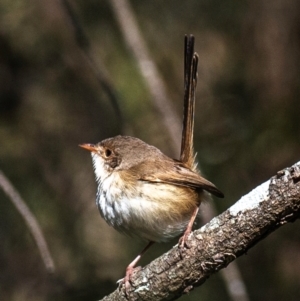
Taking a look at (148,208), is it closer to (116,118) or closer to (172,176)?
(172,176)

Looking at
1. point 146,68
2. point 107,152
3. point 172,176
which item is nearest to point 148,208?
point 172,176

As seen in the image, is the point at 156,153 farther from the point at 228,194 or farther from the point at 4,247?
the point at 4,247

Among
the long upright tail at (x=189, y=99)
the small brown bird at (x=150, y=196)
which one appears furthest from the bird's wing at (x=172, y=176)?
the long upright tail at (x=189, y=99)

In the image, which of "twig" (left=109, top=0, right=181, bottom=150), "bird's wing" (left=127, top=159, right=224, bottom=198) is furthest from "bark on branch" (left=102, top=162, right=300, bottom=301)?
"twig" (left=109, top=0, right=181, bottom=150)

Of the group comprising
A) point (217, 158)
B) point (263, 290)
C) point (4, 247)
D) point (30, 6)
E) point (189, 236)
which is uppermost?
point (30, 6)

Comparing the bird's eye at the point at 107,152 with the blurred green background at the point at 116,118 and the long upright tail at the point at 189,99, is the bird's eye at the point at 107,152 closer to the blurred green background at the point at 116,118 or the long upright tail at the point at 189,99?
the long upright tail at the point at 189,99

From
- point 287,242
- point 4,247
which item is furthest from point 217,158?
point 4,247

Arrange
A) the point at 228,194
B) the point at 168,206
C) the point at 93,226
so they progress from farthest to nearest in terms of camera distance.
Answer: the point at 93,226 → the point at 228,194 → the point at 168,206

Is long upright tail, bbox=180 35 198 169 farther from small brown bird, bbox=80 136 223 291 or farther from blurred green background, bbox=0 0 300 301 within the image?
blurred green background, bbox=0 0 300 301

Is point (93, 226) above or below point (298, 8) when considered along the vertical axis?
below
